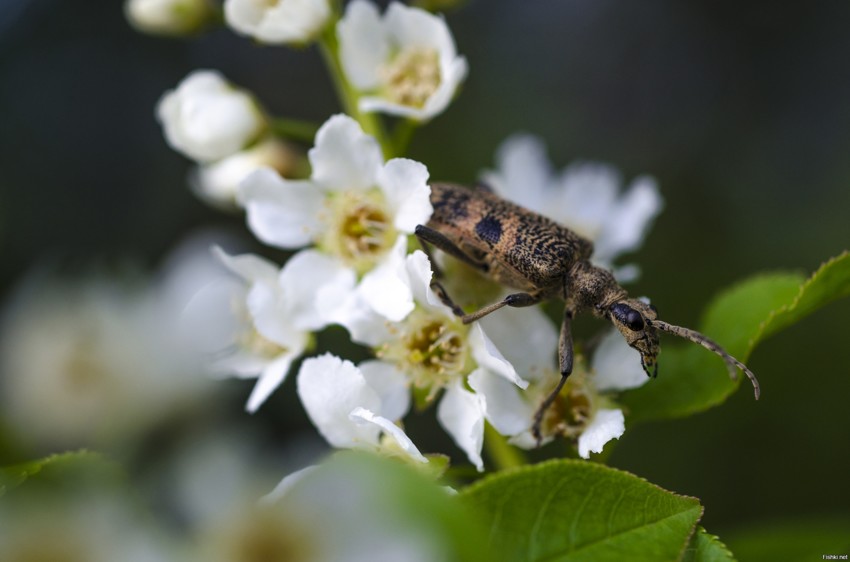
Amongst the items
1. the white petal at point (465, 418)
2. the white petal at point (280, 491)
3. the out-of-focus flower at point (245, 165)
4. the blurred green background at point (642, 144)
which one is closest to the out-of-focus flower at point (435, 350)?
the white petal at point (465, 418)

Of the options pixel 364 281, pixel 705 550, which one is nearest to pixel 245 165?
pixel 364 281

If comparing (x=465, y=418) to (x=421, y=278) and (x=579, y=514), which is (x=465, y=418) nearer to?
(x=421, y=278)

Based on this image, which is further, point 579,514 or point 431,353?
point 431,353

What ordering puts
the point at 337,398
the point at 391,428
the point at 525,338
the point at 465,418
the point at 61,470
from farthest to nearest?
the point at 525,338
the point at 465,418
the point at 337,398
the point at 391,428
the point at 61,470

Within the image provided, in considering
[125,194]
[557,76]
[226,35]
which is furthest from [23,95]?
[557,76]

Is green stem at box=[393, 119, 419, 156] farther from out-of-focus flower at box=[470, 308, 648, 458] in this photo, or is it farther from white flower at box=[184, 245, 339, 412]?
out-of-focus flower at box=[470, 308, 648, 458]

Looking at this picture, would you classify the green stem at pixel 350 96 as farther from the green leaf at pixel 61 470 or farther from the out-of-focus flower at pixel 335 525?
the out-of-focus flower at pixel 335 525

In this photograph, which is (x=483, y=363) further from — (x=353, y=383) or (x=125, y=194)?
(x=125, y=194)
